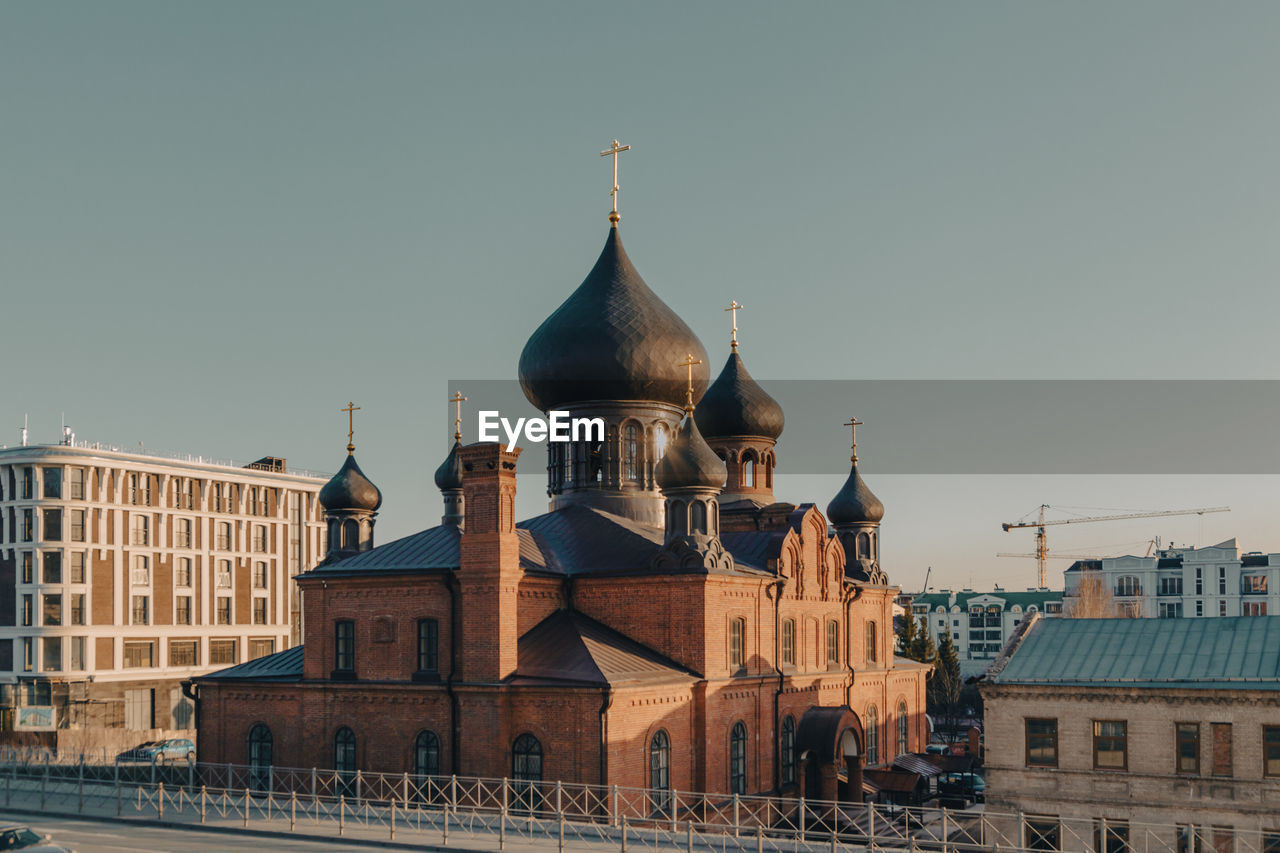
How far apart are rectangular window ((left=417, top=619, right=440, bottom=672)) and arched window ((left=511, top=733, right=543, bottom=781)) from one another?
3.10m

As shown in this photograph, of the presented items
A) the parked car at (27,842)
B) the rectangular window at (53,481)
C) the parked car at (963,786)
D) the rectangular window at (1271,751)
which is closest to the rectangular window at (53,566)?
the rectangular window at (53,481)

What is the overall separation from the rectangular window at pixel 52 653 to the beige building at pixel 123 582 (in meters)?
0.05

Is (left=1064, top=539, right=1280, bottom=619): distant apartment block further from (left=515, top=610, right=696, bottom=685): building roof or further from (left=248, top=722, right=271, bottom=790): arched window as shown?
(left=248, top=722, right=271, bottom=790): arched window

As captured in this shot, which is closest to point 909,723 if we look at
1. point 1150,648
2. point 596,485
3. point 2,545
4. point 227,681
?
point 596,485

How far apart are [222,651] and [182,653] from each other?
2.94 metres

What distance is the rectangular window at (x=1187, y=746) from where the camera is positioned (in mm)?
27031

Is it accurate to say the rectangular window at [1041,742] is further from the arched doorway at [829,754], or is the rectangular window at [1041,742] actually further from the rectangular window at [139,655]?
the rectangular window at [139,655]

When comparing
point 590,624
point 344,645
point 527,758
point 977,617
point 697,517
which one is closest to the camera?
point 527,758

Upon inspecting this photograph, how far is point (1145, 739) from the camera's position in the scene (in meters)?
27.5

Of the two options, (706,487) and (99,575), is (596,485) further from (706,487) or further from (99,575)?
(99,575)

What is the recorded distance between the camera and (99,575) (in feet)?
226

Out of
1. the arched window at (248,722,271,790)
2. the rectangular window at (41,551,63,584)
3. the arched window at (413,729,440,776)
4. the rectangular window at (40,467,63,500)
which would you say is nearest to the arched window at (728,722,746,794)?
the arched window at (413,729,440,776)

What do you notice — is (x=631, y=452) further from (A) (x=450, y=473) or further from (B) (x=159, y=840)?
(B) (x=159, y=840)

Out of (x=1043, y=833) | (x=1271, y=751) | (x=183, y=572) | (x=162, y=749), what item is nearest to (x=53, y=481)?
(x=183, y=572)
